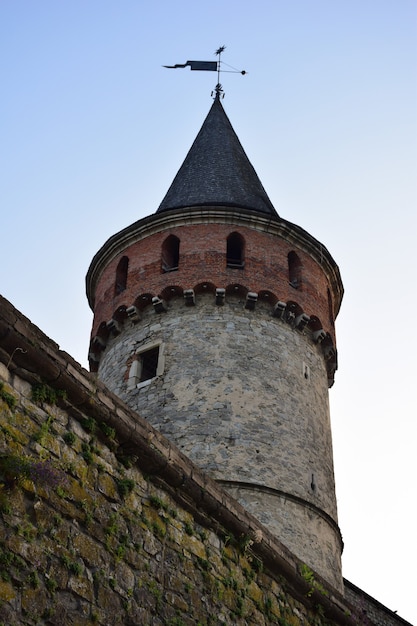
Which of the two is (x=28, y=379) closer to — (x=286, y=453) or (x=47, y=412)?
(x=47, y=412)

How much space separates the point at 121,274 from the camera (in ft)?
53.2

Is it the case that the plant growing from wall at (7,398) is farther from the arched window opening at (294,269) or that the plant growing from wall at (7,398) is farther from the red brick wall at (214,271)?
the arched window opening at (294,269)

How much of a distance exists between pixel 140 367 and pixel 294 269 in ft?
12.4

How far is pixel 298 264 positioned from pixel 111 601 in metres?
10.8

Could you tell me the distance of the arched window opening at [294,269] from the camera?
51.1ft

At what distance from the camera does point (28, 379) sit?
580 centimetres

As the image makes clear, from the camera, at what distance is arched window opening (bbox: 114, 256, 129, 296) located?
15914 millimetres

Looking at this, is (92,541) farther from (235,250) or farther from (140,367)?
(235,250)

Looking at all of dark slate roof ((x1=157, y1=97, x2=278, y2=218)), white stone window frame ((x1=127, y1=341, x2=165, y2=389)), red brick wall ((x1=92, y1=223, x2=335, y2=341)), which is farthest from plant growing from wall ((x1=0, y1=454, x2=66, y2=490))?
dark slate roof ((x1=157, y1=97, x2=278, y2=218))

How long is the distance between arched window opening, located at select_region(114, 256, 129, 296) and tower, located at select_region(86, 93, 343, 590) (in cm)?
3

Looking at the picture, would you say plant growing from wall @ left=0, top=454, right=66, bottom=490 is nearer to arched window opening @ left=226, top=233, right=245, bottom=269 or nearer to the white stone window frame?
the white stone window frame

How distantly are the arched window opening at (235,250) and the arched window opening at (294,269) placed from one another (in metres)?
1.02

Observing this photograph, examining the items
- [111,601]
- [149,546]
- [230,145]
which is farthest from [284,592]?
[230,145]

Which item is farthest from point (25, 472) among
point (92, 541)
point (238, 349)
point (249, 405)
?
point (238, 349)
